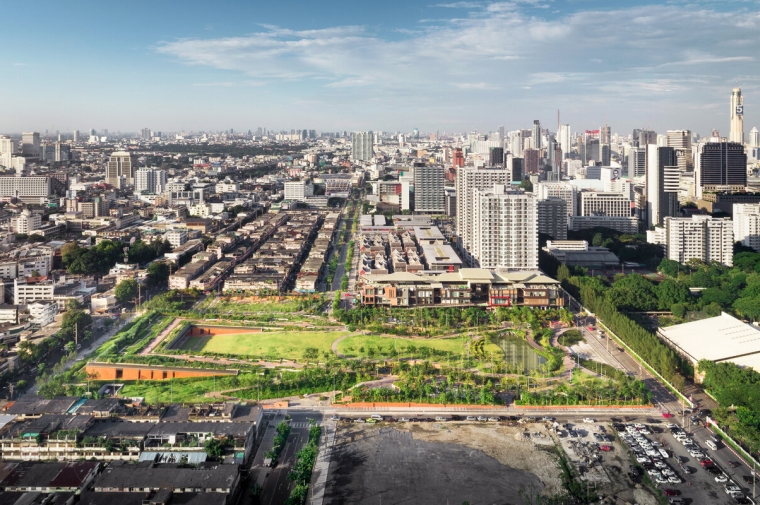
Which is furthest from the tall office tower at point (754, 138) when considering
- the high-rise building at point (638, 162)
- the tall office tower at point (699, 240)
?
the tall office tower at point (699, 240)

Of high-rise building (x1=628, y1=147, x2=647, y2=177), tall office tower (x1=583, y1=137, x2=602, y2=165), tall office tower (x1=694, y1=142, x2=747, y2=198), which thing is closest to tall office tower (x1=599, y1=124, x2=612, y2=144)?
tall office tower (x1=583, y1=137, x2=602, y2=165)

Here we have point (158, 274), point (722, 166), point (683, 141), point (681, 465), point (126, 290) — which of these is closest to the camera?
point (681, 465)

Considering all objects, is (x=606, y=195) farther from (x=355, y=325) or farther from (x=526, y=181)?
(x=355, y=325)

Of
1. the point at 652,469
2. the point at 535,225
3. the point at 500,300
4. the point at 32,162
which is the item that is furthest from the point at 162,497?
the point at 32,162

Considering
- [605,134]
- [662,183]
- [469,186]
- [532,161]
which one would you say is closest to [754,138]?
[605,134]

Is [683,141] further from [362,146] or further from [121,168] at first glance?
[121,168]

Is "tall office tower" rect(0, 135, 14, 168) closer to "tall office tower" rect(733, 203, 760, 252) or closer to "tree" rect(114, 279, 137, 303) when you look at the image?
"tree" rect(114, 279, 137, 303)
